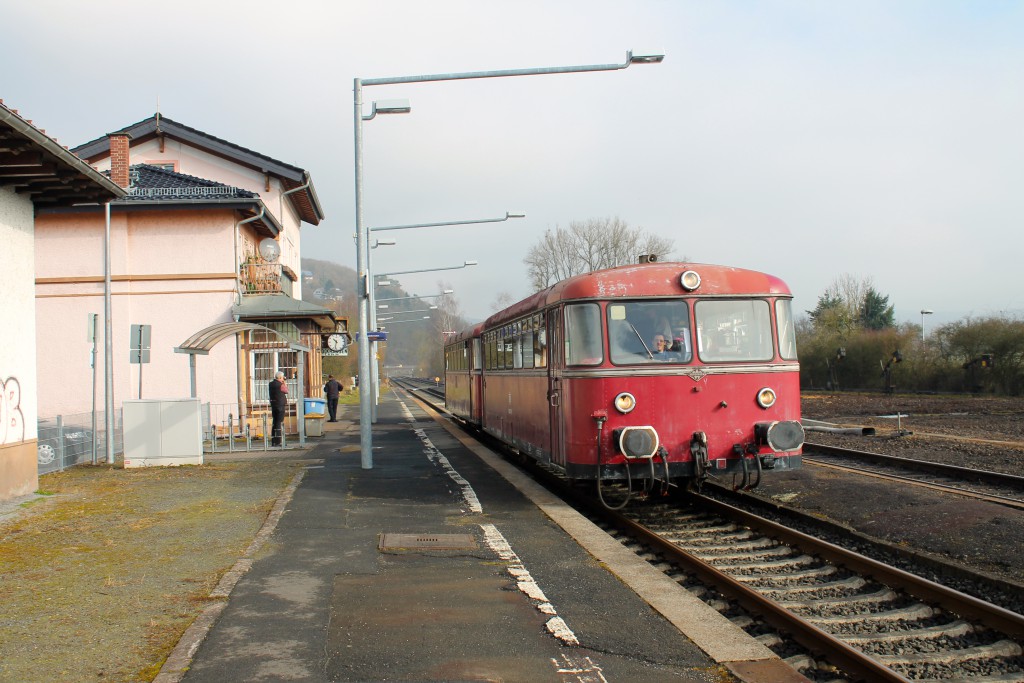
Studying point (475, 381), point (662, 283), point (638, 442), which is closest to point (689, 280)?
point (662, 283)

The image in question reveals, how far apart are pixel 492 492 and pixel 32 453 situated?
619cm

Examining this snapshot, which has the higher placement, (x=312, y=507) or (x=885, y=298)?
(x=885, y=298)

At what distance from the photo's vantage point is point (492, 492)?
12.4 m

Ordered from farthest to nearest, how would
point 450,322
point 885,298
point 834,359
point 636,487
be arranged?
point 450,322 → point 885,298 → point 834,359 → point 636,487

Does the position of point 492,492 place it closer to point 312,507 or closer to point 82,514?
point 312,507

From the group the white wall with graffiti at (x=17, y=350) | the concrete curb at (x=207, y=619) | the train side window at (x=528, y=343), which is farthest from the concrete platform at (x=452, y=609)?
the white wall with graffiti at (x=17, y=350)

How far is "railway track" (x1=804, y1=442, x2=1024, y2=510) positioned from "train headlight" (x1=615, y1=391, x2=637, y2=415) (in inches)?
172

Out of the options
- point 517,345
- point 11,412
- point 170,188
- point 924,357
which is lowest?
point 11,412

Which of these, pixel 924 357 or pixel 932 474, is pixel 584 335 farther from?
pixel 924 357

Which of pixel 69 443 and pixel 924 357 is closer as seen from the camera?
pixel 69 443

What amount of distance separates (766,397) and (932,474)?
17.2 ft

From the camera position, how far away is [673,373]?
33.8ft

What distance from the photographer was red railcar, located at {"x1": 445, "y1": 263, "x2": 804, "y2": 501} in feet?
33.3

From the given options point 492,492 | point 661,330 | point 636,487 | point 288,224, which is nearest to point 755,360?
point 661,330
